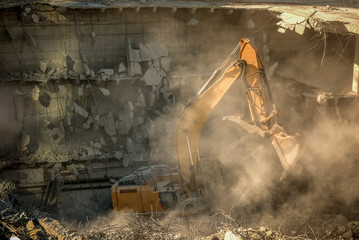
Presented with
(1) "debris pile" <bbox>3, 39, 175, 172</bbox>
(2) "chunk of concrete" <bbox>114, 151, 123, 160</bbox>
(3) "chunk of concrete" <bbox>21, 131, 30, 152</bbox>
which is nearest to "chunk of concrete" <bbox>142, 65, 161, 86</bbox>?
(1) "debris pile" <bbox>3, 39, 175, 172</bbox>

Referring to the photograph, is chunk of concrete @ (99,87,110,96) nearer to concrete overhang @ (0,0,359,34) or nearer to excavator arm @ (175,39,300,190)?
concrete overhang @ (0,0,359,34)

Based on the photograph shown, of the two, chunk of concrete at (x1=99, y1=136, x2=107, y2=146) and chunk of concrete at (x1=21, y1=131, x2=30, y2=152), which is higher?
chunk of concrete at (x1=21, y1=131, x2=30, y2=152)

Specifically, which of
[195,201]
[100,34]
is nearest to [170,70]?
[100,34]

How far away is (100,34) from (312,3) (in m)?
8.04

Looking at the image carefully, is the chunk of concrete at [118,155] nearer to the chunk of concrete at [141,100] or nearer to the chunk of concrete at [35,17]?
the chunk of concrete at [141,100]

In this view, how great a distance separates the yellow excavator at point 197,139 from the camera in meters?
7.30

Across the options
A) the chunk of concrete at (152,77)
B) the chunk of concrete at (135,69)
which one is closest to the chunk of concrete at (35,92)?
the chunk of concrete at (135,69)

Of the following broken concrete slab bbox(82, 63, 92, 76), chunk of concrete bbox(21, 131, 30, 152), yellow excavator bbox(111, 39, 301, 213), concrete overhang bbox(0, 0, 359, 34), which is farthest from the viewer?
broken concrete slab bbox(82, 63, 92, 76)

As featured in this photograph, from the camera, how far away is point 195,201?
830cm

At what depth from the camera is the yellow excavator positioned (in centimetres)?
730

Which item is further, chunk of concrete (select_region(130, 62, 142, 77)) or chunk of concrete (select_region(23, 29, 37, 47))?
chunk of concrete (select_region(130, 62, 142, 77))

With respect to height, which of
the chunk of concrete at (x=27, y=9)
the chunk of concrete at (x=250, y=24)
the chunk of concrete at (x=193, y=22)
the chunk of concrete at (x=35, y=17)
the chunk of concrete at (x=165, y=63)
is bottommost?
the chunk of concrete at (x=165, y=63)

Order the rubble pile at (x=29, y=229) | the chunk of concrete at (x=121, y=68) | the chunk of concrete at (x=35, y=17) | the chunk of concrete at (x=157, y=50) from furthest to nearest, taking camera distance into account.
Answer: the chunk of concrete at (x=157, y=50), the chunk of concrete at (x=121, y=68), the chunk of concrete at (x=35, y=17), the rubble pile at (x=29, y=229)

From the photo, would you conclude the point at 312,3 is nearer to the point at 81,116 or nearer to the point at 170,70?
the point at 170,70
